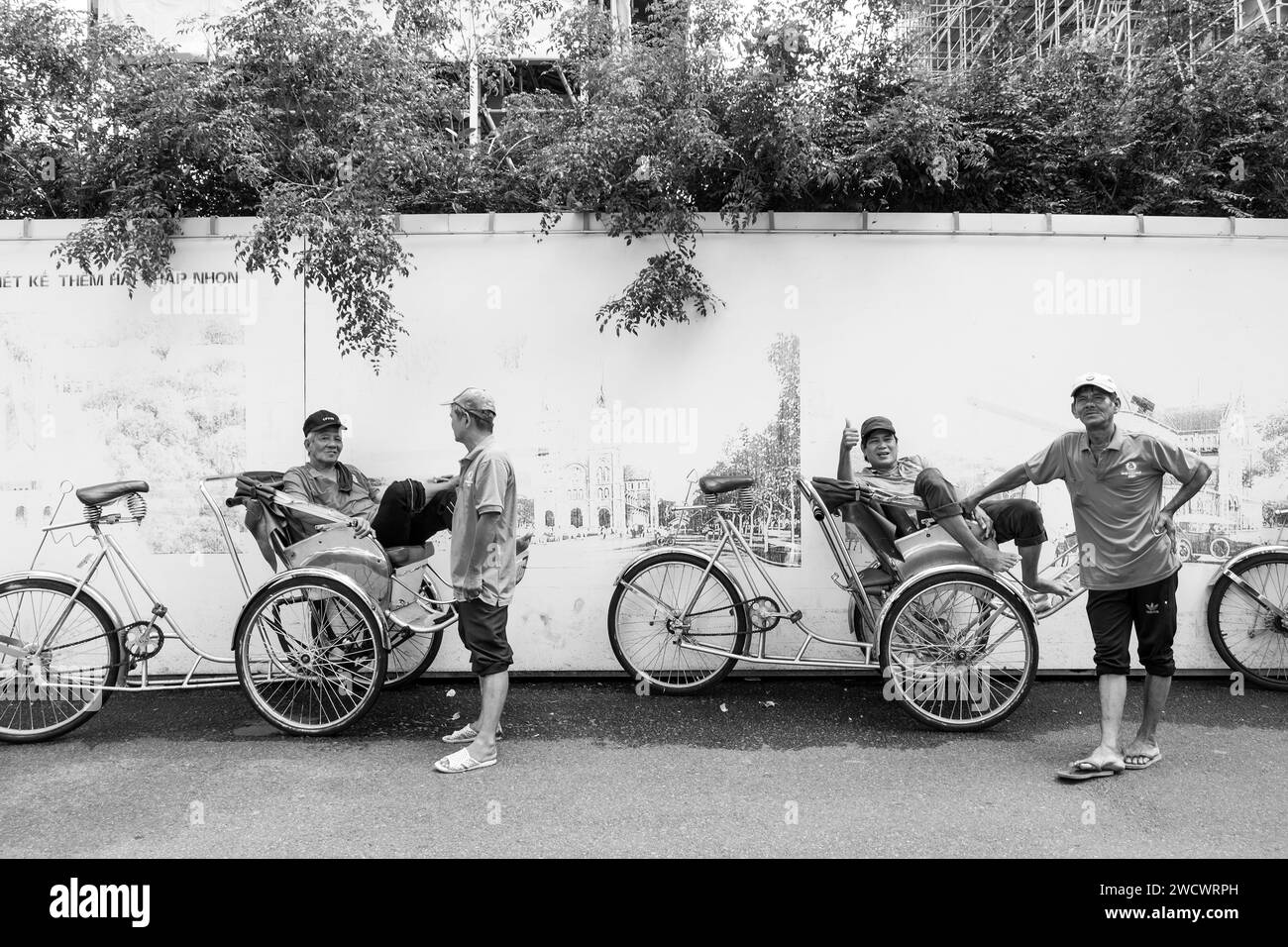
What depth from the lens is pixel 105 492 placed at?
15.3ft

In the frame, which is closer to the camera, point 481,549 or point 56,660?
point 481,549

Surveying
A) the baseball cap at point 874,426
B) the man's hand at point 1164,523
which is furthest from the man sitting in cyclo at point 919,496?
the man's hand at point 1164,523

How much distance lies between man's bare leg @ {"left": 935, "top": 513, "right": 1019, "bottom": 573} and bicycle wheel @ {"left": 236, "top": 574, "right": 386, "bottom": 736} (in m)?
3.09

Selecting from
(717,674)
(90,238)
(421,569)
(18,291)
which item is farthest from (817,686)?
(18,291)

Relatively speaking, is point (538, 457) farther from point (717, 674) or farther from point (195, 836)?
point (195, 836)

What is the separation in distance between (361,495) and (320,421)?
508mm

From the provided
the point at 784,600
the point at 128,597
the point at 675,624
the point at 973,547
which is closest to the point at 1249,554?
the point at 973,547

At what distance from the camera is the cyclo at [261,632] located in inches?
179

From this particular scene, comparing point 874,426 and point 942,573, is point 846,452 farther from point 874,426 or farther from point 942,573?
point 942,573

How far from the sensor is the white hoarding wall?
5.53m

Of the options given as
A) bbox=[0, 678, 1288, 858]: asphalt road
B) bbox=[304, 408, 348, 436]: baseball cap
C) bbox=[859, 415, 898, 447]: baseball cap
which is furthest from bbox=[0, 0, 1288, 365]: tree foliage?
bbox=[0, 678, 1288, 858]: asphalt road

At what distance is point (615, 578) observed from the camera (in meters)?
5.50

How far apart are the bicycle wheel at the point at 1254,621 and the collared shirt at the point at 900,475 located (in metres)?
2.01

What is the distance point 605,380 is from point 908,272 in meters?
2.06
